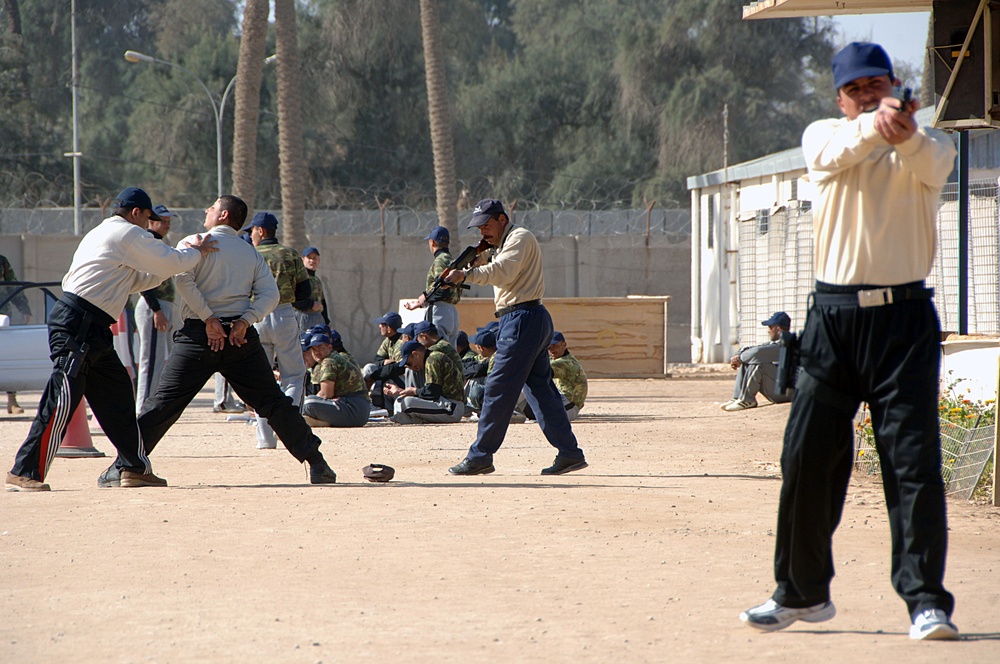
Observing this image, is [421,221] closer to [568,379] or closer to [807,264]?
[807,264]

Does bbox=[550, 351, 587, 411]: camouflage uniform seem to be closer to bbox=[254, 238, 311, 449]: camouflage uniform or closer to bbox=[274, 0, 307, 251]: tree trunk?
bbox=[254, 238, 311, 449]: camouflage uniform

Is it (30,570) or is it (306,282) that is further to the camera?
(306,282)

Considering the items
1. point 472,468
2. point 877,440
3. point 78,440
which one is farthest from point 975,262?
point 877,440

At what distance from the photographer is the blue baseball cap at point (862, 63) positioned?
4.04 m

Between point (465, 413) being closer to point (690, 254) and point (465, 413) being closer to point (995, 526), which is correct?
point (995, 526)

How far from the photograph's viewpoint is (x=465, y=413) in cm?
1223

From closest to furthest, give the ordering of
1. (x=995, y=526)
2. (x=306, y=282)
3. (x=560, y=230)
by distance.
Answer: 1. (x=995, y=526)
2. (x=306, y=282)
3. (x=560, y=230)

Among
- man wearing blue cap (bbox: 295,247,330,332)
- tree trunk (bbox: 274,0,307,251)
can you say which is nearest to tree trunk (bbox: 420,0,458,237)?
tree trunk (bbox: 274,0,307,251)

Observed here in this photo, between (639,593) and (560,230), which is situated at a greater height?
(560,230)

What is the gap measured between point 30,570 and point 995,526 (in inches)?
169

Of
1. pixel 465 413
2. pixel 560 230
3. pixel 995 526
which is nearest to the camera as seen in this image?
pixel 995 526

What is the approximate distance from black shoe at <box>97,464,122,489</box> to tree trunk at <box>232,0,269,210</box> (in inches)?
483

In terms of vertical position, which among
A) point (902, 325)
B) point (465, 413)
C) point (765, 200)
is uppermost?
point (765, 200)

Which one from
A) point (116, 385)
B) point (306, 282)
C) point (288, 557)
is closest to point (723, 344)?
point (306, 282)
